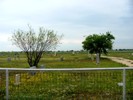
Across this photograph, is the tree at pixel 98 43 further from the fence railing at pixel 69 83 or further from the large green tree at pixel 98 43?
the fence railing at pixel 69 83

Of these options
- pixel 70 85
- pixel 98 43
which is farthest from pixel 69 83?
pixel 98 43

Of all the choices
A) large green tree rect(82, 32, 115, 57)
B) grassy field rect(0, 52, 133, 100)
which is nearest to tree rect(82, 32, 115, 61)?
large green tree rect(82, 32, 115, 57)

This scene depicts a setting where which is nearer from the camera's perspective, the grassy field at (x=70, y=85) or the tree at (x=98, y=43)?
the grassy field at (x=70, y=85)

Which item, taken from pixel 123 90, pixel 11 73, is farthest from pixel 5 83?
pixel 123 90

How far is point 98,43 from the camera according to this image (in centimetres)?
6562

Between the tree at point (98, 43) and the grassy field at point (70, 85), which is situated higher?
the tree at point (98, 43)

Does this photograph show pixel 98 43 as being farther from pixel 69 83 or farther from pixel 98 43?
pixel 69 83

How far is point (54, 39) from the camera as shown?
114ft

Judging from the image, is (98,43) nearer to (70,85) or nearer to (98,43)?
(98,43)

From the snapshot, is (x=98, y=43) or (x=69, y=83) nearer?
(x=69, y=83)

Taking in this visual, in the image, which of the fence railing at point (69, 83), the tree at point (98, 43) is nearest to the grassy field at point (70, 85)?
the fence railing at point (69, 83)

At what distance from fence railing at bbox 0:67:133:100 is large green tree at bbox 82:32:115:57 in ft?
184

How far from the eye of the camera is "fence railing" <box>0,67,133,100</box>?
894 centimetres

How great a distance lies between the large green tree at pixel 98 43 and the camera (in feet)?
214
